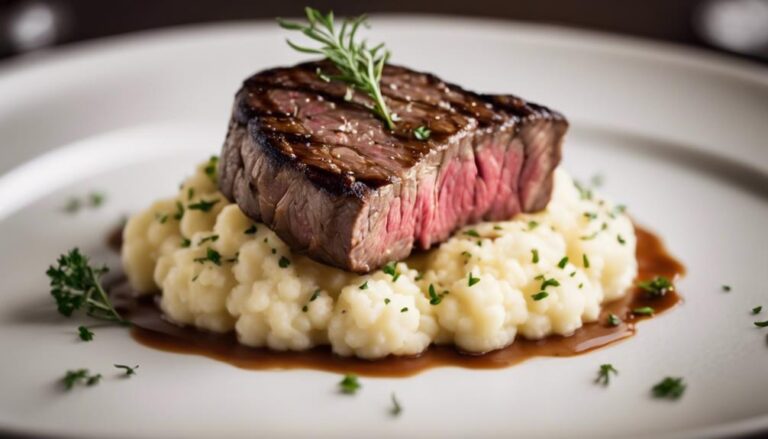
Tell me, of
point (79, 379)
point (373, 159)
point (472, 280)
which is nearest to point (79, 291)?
point (79, 379)

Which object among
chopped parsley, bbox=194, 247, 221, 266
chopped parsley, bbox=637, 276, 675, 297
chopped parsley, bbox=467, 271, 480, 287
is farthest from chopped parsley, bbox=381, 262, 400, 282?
chopped parsley, bbox=637, 276, 675, 297

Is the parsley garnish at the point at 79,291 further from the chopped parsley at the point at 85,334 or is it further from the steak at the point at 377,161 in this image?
the steak at the point at 377,161

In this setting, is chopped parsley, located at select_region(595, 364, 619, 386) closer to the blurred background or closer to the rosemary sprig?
the rosemary sprig

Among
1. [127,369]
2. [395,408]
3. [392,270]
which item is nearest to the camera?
[395,408]

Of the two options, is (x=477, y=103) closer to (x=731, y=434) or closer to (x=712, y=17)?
(x=731, y=434)

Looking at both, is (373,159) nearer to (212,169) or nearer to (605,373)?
(212,169)

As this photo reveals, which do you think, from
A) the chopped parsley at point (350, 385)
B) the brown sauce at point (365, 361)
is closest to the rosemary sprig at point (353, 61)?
the brown sauce at point (365, 361)
